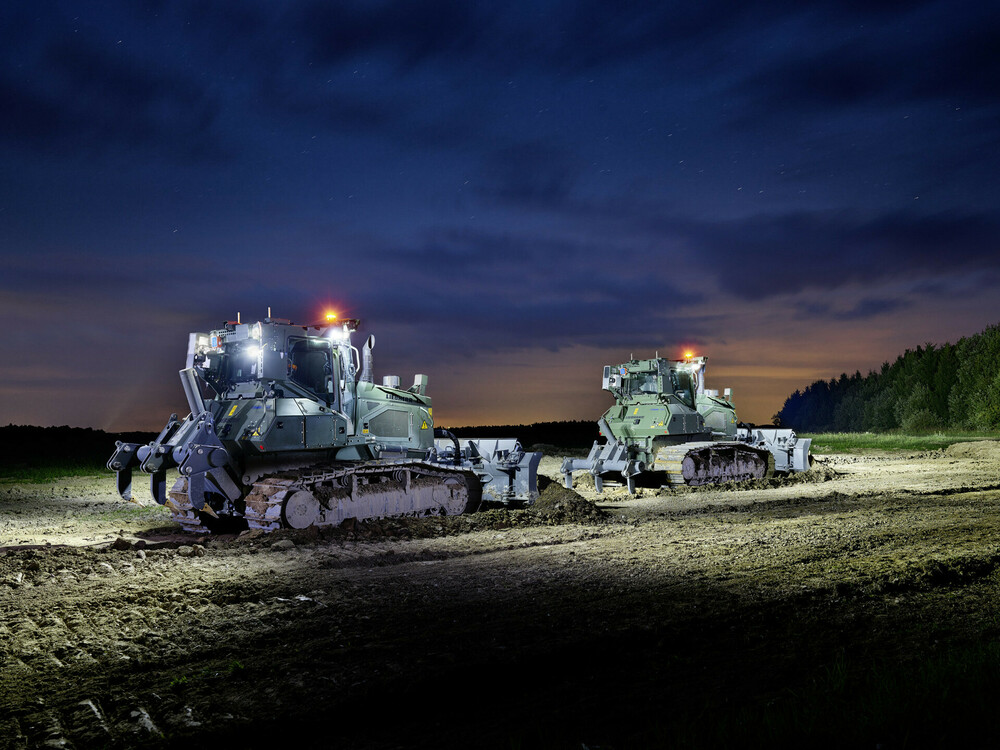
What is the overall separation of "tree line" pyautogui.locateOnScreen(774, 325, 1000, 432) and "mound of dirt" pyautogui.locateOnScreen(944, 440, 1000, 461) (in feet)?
115

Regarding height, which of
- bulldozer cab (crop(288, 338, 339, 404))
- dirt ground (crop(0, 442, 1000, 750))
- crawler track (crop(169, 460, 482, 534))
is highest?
bulldozer cab (crop(288, 338, 339, 404))

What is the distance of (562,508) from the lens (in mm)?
14164

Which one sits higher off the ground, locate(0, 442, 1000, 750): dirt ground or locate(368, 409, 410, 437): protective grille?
locate(368, 409, 410, 437): protective grille

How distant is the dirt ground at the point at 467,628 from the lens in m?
4.66

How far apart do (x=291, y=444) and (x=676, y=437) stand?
496 inches

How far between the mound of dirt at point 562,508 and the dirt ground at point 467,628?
1.23 meters

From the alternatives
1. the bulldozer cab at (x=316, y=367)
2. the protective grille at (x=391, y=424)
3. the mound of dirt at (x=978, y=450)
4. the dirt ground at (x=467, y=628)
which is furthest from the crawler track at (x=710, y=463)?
the mound of dirt at (x=978, y=450)

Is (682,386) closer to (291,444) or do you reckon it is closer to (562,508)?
(562,508)

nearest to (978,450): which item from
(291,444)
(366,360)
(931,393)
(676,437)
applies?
(676,437)

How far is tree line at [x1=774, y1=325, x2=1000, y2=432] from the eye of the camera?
67.3m

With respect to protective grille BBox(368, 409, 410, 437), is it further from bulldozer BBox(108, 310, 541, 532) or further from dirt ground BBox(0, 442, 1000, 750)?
dirt ground BBox(0, 442, 1000, 750)

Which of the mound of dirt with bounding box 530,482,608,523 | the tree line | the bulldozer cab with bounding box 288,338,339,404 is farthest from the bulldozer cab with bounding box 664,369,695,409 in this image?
the tree line

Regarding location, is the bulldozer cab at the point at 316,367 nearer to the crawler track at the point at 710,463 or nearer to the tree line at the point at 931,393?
the crawler track at the point at 710,463

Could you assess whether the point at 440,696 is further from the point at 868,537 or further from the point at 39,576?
the point at 868,537
